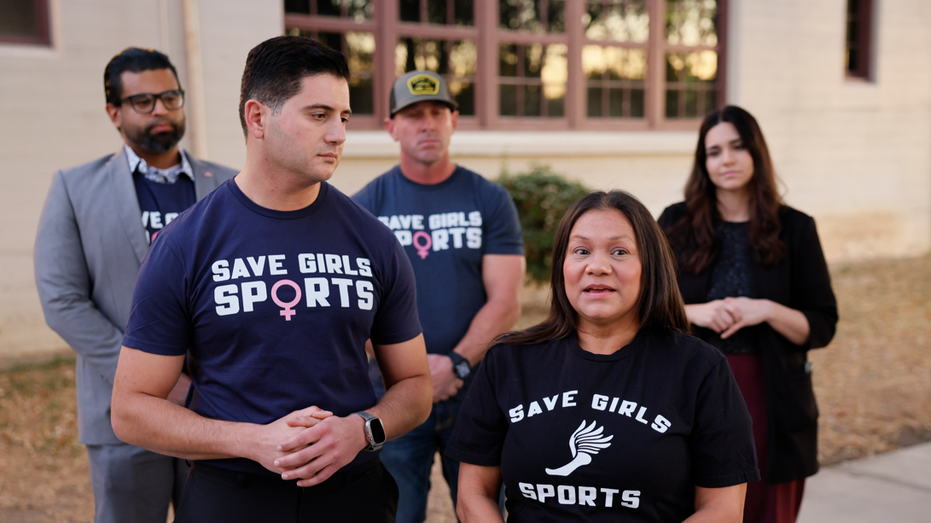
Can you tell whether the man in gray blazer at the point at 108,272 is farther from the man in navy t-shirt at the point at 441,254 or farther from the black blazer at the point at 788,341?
the black blazer at the point at 788,341

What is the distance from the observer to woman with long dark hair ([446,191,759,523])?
2.03 meters

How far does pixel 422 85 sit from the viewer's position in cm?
334

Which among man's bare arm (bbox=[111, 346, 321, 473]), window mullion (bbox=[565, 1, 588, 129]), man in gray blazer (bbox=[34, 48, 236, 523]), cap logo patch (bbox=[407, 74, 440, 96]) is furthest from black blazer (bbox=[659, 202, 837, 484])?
window mullion (bbox=[565, 1, 588, 129])

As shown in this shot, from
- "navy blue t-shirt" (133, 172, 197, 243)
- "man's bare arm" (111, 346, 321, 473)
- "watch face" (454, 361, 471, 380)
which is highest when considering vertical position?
"navy blue t-shirt" (133, 172, 197, 243)

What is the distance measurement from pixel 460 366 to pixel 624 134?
826 cm

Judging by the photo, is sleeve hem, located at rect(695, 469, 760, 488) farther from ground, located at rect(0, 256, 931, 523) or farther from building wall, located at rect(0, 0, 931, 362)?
building wall, located at rect(0, 0, 931, 362)

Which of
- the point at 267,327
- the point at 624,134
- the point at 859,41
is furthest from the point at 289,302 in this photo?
the point at 859,41

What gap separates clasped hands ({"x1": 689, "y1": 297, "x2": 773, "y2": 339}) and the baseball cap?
139 cm

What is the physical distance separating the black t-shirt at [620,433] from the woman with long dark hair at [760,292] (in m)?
0.99

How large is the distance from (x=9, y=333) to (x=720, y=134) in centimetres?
688

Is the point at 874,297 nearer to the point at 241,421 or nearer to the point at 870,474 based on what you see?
the point at 870,474

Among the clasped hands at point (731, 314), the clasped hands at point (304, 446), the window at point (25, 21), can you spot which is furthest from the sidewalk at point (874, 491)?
the window at point (25, 21)

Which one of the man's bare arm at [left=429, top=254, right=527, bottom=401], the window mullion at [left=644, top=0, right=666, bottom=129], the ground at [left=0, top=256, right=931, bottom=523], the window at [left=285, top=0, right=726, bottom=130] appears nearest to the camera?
the man's bare arm at [left=429, top=254, right=527, bottom=401]

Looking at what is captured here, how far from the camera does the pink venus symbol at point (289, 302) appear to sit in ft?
6.53
